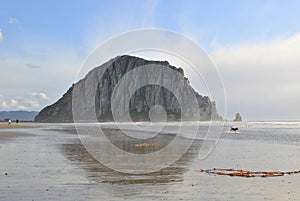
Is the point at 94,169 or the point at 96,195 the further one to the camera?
the point at 94,169

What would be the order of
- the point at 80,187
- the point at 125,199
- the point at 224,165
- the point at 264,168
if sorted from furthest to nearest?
1. the point at 224,165
2. the point at 264,168
3. the point at 80,187
4. the point at 125,199

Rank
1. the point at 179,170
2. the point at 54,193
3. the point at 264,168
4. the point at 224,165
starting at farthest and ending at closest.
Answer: the point at 224,165 → the point at 264,168 → the point at 179,170 → the point at 54,193

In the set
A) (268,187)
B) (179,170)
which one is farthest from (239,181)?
(179,170)

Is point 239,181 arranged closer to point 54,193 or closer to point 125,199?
point 125,199

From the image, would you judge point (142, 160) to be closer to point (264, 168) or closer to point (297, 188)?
point (264, 168)

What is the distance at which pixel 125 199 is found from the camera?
38.8 feet

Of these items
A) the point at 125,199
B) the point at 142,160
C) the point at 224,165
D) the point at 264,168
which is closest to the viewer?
the point at 125,199

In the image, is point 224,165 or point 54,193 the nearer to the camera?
point 54,193

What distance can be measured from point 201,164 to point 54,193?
10.7 metres

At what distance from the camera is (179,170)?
61.5 ft

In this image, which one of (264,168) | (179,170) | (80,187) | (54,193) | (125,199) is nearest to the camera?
(125,199)

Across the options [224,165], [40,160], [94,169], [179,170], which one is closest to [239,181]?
[179,170]

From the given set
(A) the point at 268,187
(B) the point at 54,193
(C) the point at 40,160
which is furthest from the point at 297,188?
(C) the point at 40,160

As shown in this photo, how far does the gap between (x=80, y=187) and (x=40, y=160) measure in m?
9.44
